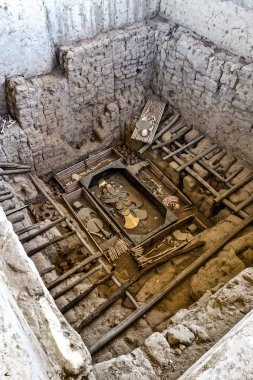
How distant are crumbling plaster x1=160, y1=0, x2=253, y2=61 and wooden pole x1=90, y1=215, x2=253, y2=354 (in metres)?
3.08

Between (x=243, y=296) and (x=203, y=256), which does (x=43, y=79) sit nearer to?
(x=203, y=256)

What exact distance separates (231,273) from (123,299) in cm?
164

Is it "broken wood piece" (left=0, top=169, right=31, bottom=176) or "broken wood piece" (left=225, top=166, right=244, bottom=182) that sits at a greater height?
"broken wood piece" (left=0, top=169, right=31, bottom=176)

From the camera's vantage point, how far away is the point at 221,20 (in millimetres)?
5922

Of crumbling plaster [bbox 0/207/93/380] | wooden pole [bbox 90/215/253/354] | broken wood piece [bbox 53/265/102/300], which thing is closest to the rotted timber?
wooden pole [bbox 90/215/253/354]

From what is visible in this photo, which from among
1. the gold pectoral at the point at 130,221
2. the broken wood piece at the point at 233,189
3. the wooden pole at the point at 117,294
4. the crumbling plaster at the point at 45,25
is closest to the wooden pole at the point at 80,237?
the wooden pole at the point at 117,294

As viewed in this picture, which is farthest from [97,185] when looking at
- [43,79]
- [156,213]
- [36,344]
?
[36,344]

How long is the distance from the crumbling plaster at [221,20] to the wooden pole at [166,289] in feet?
10.1

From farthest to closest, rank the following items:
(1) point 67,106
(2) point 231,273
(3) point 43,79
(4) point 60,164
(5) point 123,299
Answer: (4) point 60,164
(1) point 67,106
(3) point 43,79
(5) point 123,299
(2) point 231,273

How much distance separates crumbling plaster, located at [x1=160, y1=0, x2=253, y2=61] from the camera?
220 inches

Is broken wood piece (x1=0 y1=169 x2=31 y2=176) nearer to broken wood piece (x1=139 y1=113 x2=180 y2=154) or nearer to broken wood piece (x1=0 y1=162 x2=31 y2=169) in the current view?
broken wood piece (x1=0 y1=162 x2=31 y2=169)

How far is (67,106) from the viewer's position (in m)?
6.56

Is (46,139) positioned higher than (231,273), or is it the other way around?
(46,139)

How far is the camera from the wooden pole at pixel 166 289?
14.0 ft
